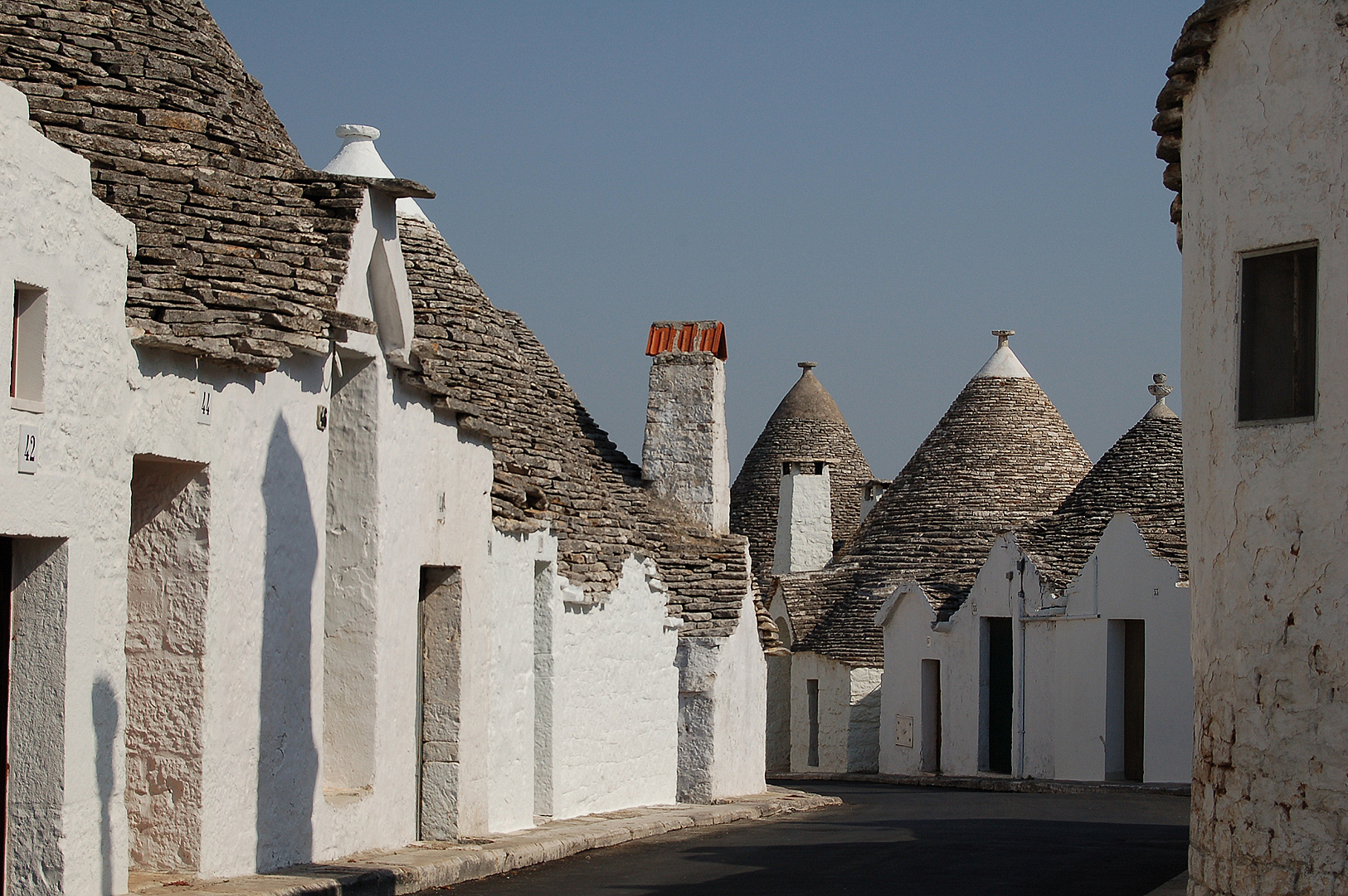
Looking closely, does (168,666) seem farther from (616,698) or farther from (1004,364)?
(1004,364)

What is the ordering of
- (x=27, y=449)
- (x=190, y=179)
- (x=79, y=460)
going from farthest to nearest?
(x=190, y=179) < (x=79, y=460) < (x=27, y=449)

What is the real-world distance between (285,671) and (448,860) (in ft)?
5.58

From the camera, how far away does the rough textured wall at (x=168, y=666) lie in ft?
29.3

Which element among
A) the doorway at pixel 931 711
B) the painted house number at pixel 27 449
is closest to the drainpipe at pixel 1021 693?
the doorway at pixel 931 711

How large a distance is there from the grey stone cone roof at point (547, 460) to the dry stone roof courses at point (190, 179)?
200 centimetres

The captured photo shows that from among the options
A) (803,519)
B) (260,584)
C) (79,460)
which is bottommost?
(260,584)

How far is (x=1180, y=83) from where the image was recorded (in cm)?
840

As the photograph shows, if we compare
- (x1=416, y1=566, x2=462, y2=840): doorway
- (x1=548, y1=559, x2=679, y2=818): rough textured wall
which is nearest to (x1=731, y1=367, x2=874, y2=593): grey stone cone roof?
(x1=548, y1=559, x2=679, y2=818): rough textured wall

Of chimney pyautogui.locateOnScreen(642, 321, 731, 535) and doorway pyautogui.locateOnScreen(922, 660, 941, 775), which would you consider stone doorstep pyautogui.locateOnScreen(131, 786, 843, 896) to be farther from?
doorway pyautogui.locateOnScreen(922, 660, 941, 775)

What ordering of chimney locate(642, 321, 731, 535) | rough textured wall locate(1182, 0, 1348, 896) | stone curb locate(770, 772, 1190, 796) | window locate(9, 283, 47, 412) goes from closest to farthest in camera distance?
rough textured wall locate(1182, 0, 1348, 896)
window locate(9, 283, 47, 412)
chimney locate(642, 321, 731, 535)
stone curb locate(770, 772, 1190, 796)

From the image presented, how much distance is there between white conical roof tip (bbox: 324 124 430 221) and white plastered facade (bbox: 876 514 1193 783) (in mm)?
11735

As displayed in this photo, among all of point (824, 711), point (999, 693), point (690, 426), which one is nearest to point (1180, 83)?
point (690, 426)

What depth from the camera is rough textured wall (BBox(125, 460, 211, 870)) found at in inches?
352

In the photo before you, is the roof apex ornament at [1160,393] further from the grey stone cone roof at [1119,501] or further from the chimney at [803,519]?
the chimney at [803,519]
